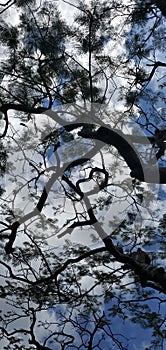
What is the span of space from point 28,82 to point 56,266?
2137mm

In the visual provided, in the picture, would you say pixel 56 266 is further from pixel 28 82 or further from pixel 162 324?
pixel 28 82

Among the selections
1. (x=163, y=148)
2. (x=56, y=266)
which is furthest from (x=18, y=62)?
(x=56, y=266)

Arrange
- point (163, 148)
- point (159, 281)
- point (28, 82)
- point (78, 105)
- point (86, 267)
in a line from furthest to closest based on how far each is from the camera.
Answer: point (86, 267)
point (28, 82)
point (78, 105)
point (163, 148)
point (159, 281)

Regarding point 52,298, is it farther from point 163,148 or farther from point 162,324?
point 163,148

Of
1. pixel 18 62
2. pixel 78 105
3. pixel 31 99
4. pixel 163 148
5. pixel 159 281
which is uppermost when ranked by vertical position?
pixel 18 62

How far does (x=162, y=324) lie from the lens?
376cm

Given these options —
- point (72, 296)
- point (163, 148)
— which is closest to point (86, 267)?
point (72, 296)

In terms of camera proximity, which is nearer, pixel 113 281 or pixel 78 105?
pixel 78 105

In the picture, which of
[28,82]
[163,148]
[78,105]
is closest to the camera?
[163,148]

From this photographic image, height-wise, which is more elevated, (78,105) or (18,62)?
(18,62)

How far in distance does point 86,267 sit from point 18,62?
2428 millimetres

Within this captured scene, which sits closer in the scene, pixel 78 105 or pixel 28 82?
pixel 78 105

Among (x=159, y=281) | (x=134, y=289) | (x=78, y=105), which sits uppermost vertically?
(x=78, y=105)

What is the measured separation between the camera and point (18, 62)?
399 cm
